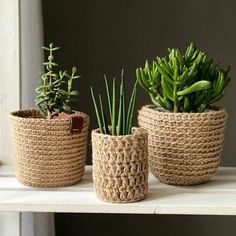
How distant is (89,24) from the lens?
66.2 inches

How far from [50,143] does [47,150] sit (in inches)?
0.6

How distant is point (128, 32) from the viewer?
171 cm

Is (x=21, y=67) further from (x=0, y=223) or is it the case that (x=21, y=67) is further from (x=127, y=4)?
(x=127, y=4)

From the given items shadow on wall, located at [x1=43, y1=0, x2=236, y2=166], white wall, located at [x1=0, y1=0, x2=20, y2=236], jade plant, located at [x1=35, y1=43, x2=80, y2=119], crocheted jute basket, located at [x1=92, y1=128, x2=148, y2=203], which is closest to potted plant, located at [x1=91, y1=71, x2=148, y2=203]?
crocheted jute basket, located at [x1=92, y1=128, x2=148, y2=203]

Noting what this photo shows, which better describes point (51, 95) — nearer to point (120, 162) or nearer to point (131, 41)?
point (120, 162)

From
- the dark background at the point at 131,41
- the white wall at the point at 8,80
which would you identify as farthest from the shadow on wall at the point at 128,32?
the white wall at the point at 8,80

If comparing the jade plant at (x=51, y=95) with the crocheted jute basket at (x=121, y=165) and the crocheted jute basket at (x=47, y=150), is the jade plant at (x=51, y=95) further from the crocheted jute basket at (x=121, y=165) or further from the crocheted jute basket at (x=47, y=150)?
the crocheted jute basket at (x=121, y=165)

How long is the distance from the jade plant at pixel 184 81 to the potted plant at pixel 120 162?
0.10 metres

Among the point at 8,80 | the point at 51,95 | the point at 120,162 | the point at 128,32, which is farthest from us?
the point at 128,32

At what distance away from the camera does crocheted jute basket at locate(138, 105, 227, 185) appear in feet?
2.89

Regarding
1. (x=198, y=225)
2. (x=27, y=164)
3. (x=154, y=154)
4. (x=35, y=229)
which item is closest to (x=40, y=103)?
(x=27, y=164)

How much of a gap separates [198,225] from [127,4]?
84 cm

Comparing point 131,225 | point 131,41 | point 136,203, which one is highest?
point 131,41

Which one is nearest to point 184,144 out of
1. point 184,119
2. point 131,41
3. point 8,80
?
point 184,119
